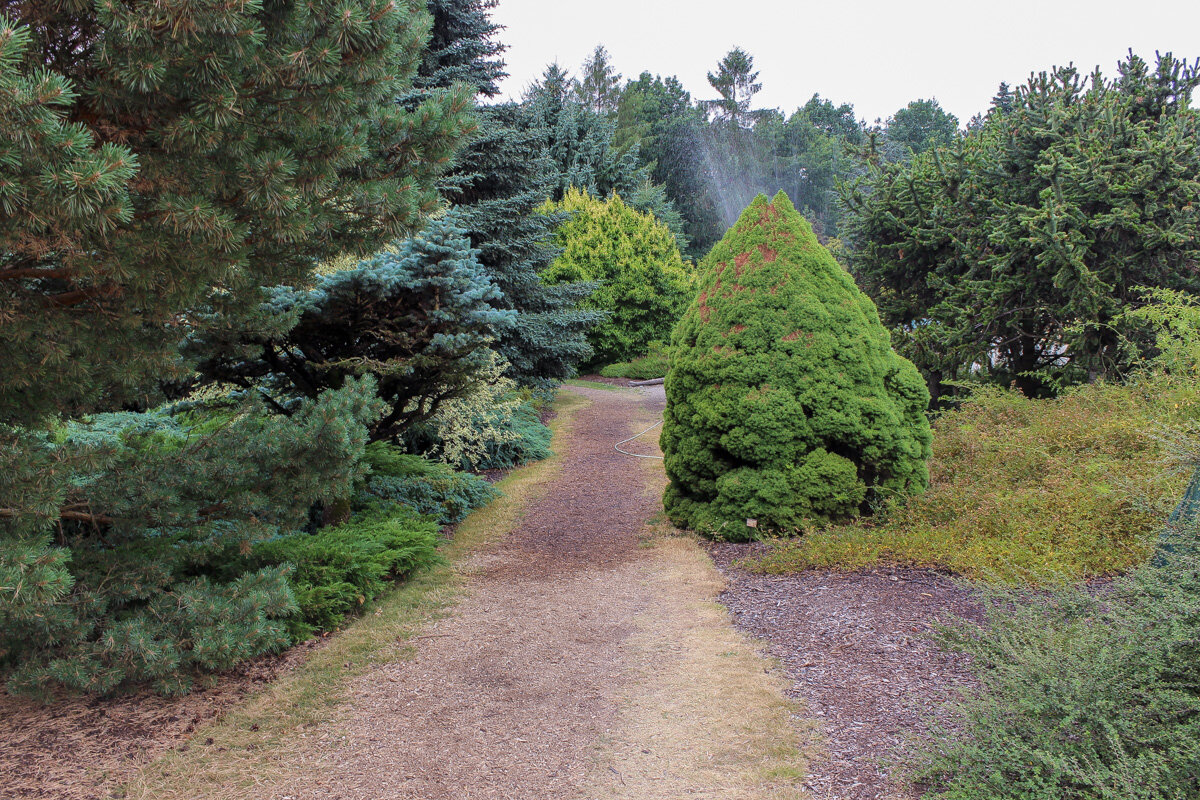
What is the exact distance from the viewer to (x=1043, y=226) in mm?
7961

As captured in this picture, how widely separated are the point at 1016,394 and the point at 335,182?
7638 millimetres

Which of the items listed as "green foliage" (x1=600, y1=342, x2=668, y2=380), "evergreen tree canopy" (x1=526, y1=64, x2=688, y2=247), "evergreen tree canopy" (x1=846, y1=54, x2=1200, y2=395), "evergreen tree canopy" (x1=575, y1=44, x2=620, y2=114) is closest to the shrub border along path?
"evergreen tree canopy" (x1=846, y1=54, x2=1200, y2=395)

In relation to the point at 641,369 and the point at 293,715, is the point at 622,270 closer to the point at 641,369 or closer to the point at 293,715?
the point at 641,369

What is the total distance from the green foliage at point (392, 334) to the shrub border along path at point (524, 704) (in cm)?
164

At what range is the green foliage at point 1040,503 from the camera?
439cm

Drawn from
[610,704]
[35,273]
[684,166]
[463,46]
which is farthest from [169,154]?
[684,166]

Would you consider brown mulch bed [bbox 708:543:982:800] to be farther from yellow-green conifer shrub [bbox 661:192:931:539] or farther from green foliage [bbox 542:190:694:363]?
green foliage [bbox 542:190:694:363]

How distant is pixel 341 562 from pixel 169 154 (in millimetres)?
2626

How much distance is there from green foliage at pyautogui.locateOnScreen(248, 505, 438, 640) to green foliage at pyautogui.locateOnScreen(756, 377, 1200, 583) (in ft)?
8.29

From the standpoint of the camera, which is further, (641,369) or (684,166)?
(684,166)

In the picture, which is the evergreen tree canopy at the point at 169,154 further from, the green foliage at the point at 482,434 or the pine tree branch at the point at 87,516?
the green foliage at the point at 482,434

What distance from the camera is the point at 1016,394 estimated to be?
820 centimetres

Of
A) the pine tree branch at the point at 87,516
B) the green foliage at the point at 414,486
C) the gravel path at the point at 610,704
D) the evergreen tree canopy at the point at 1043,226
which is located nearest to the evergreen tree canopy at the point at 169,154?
the pine tree branch at the point at 87,516

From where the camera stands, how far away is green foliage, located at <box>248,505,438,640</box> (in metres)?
4.35
